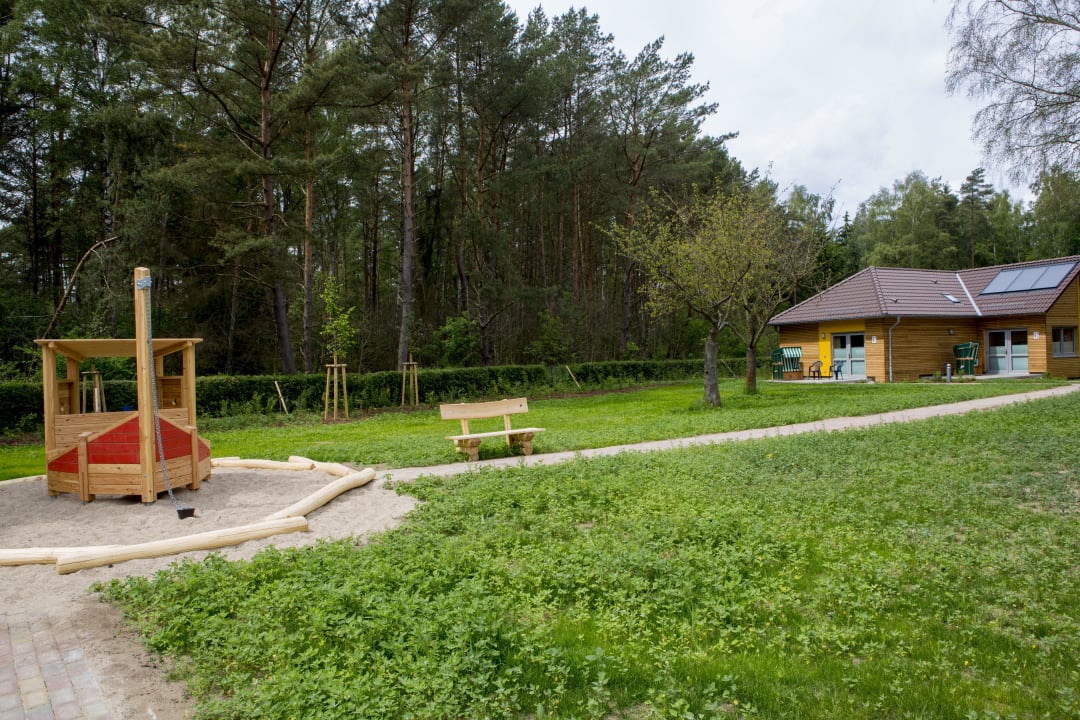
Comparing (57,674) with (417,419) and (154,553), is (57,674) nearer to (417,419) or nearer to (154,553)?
(154,553)

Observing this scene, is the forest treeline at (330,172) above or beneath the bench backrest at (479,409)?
above

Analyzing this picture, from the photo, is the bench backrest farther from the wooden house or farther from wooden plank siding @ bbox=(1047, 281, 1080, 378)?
wooden plank siding @ bbox=(1047, 281, 1080, 378)

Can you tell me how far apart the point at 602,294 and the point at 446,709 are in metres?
37.1

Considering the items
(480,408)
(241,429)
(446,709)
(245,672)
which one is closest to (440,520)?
(245,672)

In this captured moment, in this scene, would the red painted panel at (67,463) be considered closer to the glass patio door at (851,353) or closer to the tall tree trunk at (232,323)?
the tall tree trunk at (232,323)

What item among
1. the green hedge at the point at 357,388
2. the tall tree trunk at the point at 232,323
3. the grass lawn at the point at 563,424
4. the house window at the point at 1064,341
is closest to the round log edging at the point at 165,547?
the grass lawn at the point at 563,424

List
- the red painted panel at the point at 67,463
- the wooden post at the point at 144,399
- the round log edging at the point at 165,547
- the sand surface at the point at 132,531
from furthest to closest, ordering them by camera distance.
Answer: the red painted panel at the point at 67,463 → the wooden post at the point at 144,399 → the round log edging at the point at 165,547 → the sand surface at the point at 132,531

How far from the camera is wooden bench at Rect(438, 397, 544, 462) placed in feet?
31.3

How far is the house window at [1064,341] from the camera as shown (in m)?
24.8

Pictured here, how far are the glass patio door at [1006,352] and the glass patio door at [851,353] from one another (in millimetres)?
5177

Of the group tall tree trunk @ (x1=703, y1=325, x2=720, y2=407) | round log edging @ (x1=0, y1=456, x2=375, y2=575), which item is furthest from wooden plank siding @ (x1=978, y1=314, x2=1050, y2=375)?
round log edging @ (x1=0, y1=456, x2=375, y2=575)

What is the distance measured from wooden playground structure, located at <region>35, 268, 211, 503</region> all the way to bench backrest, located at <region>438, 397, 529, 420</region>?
3.32m

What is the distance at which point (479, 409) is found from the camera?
10.2 metres

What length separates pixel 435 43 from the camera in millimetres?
21984
